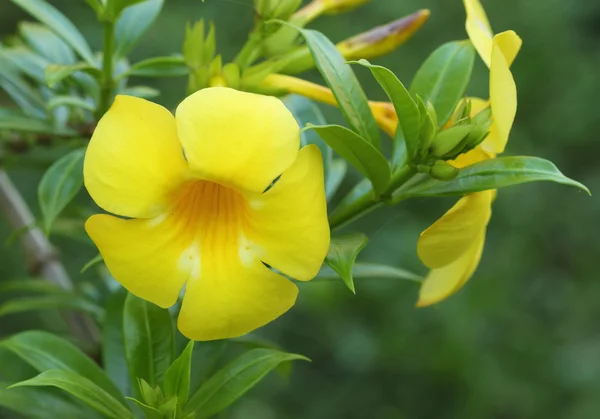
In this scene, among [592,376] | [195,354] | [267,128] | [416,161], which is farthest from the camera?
[592,376]

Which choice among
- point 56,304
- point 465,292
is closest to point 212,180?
point 56,304

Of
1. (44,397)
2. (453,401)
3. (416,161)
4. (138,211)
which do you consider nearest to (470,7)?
(416,161)

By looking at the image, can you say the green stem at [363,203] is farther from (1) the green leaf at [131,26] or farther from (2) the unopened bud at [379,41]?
(1) the green leaf at [131,26]

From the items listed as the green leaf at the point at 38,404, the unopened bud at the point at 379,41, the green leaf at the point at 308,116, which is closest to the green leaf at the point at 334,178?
the green leaf at the point at 308,116

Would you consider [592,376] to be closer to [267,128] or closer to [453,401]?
[453,401]

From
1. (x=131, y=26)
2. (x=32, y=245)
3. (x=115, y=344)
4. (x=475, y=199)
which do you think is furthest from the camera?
(x=32, y=245)

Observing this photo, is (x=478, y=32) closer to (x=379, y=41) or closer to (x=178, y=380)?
(x=379, y=41)
